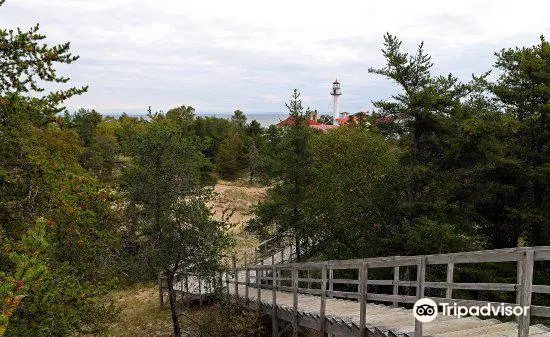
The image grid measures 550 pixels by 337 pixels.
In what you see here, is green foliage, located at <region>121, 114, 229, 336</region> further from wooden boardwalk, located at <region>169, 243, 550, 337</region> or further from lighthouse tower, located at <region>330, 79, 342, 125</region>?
lighthouse tower, located at <region>330, 79, 342, 125</region>

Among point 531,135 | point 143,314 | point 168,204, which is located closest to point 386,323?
point 168,204

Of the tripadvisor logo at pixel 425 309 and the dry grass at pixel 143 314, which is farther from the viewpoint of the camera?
the dry grass at pixel 143 314

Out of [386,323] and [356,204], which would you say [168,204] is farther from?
[356,204]

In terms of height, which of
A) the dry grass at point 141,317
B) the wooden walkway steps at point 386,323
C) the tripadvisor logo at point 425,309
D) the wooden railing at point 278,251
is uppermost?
the tripadvisor logo at point 425,309

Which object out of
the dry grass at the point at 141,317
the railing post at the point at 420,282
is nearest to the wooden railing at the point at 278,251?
the dry grass at the point at 141,317

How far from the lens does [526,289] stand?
421cm

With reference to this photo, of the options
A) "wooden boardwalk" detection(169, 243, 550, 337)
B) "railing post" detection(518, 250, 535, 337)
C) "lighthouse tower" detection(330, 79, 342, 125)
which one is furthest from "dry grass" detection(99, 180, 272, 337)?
"lighthouse tower" detection(330, 79, 342, 125)

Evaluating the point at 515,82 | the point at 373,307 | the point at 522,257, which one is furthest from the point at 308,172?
the point at 522,257

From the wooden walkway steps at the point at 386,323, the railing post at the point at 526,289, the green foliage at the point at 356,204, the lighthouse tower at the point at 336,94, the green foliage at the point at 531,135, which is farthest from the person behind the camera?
the lighthouse tower at the point at 336,94

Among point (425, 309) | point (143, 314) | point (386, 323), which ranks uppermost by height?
point (425, 309)

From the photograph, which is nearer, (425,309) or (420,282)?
(425,309)

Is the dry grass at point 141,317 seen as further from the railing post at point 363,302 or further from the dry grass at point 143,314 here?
the railing post at point 363,302

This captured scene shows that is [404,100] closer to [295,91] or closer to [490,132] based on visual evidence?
[490,132]

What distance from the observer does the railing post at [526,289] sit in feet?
13.6
